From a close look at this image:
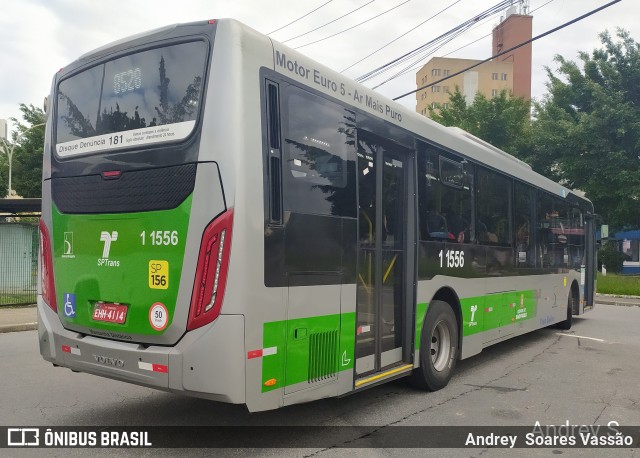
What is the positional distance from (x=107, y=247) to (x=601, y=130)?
90.8ft

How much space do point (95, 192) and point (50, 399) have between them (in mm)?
2843

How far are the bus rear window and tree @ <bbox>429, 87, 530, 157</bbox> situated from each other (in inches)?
1202

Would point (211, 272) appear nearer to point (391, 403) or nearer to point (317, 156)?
point (317, 156)

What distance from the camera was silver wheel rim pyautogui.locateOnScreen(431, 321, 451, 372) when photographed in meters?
7.00

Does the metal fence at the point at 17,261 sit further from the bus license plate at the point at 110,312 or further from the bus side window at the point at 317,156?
the bus side window at the point at 317,156

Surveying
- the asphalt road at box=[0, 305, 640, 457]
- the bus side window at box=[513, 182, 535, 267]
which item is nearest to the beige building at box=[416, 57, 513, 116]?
the bus side window at box=[513, 182, 535, 267]

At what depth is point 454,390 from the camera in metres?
6.99

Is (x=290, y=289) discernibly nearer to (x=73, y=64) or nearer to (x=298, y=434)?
(x=298, y=434)

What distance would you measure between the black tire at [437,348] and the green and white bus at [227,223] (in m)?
0.16

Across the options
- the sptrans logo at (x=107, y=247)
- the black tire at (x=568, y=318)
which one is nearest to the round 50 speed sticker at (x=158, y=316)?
the sptrans logo at (x=107, y=247)

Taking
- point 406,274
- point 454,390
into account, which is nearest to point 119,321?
point 406,274

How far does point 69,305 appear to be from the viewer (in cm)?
495

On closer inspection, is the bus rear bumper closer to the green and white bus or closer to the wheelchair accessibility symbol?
the green and white bus

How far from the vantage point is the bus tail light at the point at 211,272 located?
13.3 ft
